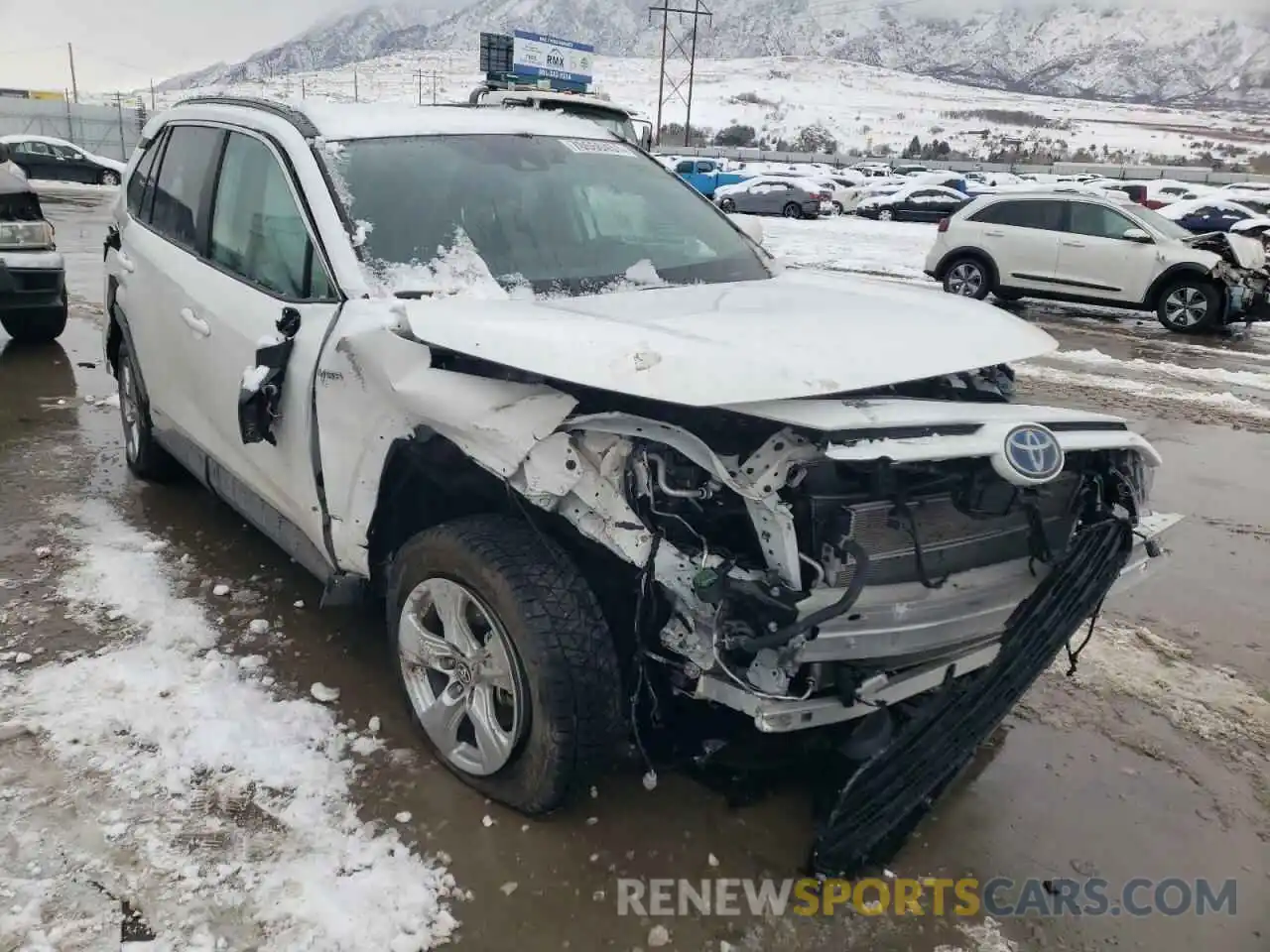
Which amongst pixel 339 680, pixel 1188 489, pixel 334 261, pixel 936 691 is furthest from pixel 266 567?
pixel 1188 489

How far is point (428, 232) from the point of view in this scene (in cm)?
328

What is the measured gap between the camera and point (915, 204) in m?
31.0

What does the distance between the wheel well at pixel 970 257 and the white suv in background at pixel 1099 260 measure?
1cm

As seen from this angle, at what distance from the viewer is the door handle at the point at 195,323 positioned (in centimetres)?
366

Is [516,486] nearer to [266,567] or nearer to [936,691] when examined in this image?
[936,691]

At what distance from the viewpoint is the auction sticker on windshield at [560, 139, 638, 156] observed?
13.1ft

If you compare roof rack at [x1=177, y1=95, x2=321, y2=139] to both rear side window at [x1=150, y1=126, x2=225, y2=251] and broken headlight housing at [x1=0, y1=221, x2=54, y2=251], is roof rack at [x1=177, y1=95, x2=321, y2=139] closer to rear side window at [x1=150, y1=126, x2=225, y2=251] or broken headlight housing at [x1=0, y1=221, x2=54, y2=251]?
rear side window at [x1=150, y1=126, x2=225, y2=251]

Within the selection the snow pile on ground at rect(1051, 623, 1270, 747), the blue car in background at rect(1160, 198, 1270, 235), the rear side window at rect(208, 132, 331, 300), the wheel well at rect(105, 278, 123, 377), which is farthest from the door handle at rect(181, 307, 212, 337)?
the blue car in background at rect(1160, 198, 1270, 235)

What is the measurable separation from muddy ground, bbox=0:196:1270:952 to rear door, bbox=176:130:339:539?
607 millimetres

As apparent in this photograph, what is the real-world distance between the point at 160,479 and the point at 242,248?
195 centimetres

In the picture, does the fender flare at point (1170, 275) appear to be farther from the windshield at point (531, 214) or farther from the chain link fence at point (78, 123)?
the chain link fence at point (78, 123)

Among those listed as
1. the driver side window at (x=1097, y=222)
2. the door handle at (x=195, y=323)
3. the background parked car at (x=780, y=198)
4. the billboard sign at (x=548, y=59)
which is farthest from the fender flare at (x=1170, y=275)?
the billboard sign at (x=548, y=59)

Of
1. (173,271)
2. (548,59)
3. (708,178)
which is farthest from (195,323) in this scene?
(548,59)

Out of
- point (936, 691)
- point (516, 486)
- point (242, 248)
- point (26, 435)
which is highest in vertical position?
point (242, 248)
